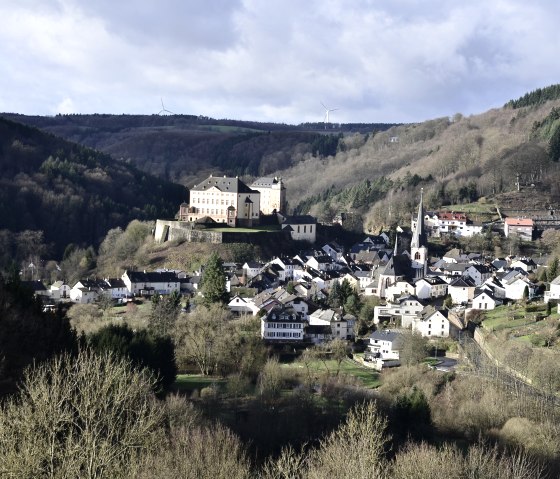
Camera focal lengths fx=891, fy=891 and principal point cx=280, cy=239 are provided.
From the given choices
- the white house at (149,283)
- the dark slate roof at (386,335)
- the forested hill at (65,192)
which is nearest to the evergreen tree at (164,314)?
the white house at (149,283)

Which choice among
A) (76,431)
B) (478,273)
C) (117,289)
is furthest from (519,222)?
(76,431)

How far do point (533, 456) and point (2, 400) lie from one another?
13603mm

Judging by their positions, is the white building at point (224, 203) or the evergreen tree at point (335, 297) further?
the white building at point (224, 203)

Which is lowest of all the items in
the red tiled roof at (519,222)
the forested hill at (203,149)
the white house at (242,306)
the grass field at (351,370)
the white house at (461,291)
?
the grass field at (351,370)

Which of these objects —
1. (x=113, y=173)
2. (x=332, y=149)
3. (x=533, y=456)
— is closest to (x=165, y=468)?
(x=533, y=456)

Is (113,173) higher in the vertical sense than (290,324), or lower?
higher

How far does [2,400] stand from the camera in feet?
63.3

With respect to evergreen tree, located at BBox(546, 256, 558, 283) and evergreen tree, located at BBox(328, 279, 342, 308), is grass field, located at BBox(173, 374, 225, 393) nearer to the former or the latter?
evergreen tree, located at BBox(328, 279, 342, 308)

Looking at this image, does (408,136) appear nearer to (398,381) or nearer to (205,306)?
(205,306)

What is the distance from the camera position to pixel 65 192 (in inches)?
3415

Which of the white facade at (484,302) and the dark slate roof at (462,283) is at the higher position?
the dark slate roof at (462,283)

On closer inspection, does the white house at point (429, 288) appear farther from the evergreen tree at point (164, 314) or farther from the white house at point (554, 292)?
the evergreen tree at point (164, 314)

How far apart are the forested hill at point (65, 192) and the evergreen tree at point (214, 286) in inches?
1012

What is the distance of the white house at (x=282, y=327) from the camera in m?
42.4
